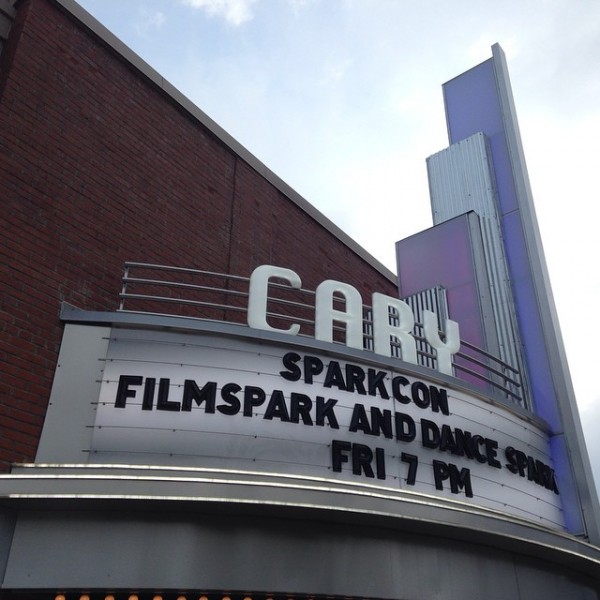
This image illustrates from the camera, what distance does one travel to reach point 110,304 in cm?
970

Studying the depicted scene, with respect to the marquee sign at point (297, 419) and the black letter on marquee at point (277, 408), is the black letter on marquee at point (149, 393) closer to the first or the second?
the marquee sign at point (297, 419)

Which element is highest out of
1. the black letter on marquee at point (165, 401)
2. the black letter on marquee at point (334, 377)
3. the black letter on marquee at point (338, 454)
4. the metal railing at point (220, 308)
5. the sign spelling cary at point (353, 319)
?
the metal railing at point (220, 308)

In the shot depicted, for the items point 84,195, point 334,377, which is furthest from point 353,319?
point 84,195

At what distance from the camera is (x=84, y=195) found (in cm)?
990

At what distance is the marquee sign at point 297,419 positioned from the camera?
7.54m

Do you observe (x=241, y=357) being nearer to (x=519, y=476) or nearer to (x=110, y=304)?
(x=110, y=304)

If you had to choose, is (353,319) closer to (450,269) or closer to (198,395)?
(198,395)

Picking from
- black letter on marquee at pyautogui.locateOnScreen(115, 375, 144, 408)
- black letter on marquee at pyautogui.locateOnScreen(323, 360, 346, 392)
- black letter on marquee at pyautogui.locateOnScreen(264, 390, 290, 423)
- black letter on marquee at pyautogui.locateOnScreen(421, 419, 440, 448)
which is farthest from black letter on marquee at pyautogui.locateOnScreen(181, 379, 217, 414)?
black letter on marquee at pyautogui.locateOnScreen(421, 419, 440, 448)

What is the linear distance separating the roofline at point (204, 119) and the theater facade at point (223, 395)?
0.07 meters

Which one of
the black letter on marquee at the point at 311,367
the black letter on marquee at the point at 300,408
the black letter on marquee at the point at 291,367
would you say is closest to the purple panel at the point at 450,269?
the black letter on marquee at the point at 311,367

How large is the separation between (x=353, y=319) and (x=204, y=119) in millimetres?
5720

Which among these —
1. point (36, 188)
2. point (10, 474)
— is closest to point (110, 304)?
point (36, 188)

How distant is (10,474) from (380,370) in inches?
173

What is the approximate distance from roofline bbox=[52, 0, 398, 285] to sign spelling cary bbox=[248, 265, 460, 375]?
4.86 meters
